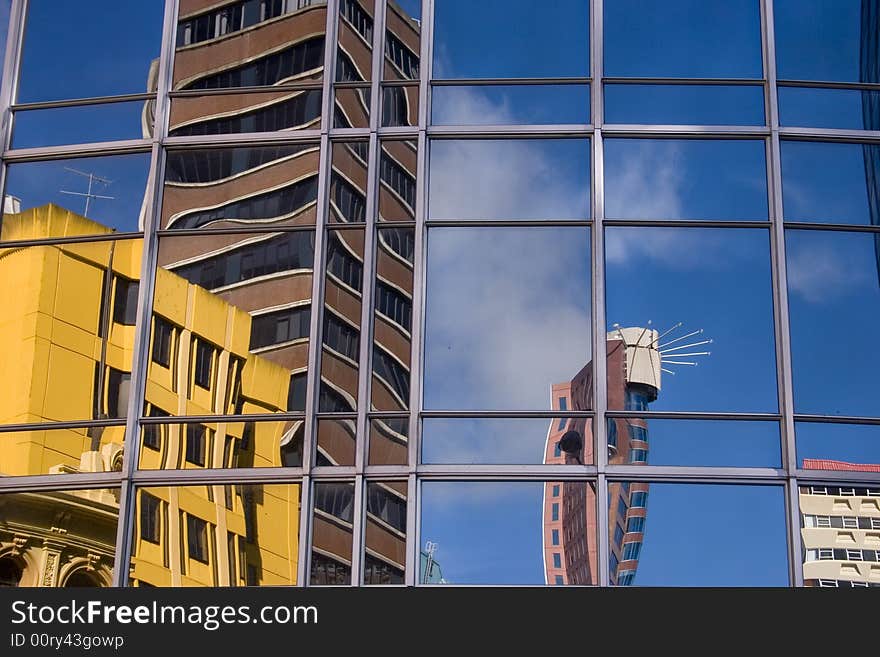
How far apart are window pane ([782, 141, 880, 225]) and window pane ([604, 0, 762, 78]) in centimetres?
99

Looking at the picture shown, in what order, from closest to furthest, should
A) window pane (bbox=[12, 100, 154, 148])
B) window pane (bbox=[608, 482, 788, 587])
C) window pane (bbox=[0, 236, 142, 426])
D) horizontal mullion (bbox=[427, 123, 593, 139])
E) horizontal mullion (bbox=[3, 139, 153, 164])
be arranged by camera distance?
window pane (bbox=[608, 482, 788, 587]) < window pane (bbox=[0, 236, 142, 426]) < horizontal mullion (bbox=[427, 123, 593, 139]) < horizontal mullion (bbox=[3, 139, 153, 164]) < window pane (bbox=[12, 100, 154, 148])

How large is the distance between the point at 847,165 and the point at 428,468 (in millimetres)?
5197

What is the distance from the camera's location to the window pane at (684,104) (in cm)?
1466

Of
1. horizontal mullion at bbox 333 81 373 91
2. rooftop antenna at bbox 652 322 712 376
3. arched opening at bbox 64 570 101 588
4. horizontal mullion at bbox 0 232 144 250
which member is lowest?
arched opening at bbox 64 570 101 588

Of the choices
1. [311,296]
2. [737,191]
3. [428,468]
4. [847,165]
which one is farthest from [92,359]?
[847,165]

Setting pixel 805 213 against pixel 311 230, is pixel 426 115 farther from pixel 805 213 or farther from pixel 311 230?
pixel 805 213

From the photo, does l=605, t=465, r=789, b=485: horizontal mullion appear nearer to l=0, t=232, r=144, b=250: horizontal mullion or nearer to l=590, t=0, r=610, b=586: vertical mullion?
l=590, t=0, r=610, b=586: vertical mullion

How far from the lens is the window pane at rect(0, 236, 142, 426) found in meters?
14.1

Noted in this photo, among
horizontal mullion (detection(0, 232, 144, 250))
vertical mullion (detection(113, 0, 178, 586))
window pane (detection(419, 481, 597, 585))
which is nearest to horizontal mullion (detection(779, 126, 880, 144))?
window pane (detection(419, 481, 597, 585))

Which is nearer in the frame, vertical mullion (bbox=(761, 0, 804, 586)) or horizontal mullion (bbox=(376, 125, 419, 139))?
vertical mullion (bbox=(761, 0, 804, 586))

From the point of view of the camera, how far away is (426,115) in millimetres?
14680

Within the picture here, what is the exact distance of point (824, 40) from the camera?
1488 cm

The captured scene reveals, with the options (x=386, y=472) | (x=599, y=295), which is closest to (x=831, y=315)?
(x=599, y=295)
